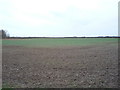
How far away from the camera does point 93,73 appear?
37.2 feet

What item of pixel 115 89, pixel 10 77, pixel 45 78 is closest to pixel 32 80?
pixel 45 78

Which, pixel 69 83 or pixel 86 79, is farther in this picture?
pixel 86 79

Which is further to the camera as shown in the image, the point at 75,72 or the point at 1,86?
the point at 75,72

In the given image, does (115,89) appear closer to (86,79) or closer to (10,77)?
(86,79)

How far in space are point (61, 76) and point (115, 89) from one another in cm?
337

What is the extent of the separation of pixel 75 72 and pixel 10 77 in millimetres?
3878

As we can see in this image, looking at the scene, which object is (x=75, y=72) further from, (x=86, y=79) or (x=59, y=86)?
(x=59, y=86)

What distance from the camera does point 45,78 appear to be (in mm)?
10320

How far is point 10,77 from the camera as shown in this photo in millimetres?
10695

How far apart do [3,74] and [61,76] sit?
141 inches

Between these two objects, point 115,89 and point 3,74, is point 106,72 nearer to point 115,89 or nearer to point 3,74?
point 115,89

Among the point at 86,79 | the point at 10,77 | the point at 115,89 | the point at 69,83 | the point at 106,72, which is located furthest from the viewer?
the point at 106,72

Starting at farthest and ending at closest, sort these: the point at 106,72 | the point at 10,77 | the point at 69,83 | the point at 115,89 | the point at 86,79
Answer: the point at 106,72, the point at 10,77, the point at 86,79, the point at 69,83, the point at 115,89

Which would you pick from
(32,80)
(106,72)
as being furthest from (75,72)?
(32,80)
